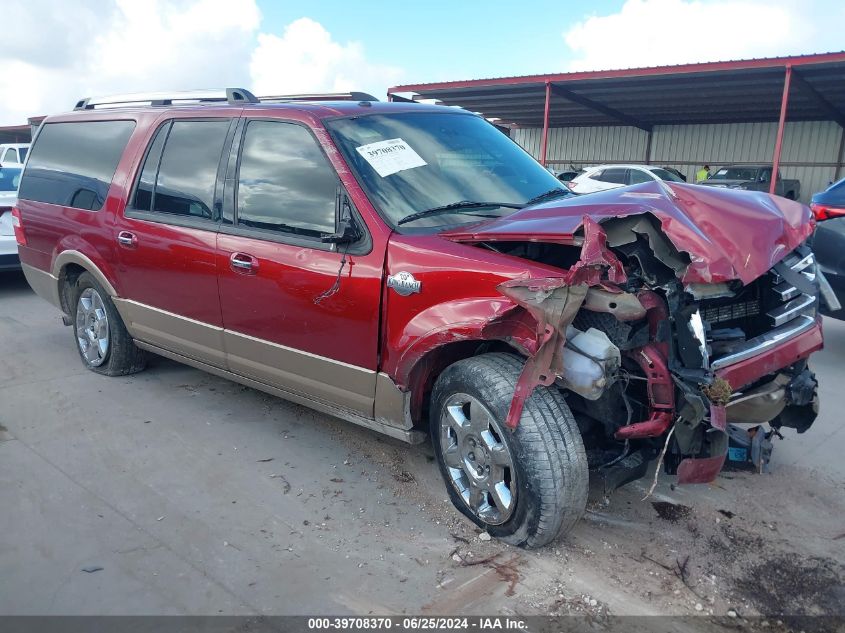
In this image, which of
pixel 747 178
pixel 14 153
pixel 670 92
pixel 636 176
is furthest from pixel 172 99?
pixel 747 178

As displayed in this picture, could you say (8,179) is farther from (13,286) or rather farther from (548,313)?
(548,313)

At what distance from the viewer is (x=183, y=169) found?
4246 millimetres

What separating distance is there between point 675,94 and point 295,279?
1768cm

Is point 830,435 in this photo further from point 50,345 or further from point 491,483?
point 50,345

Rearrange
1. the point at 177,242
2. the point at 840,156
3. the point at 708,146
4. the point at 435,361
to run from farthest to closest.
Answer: the point at 708,146 < the point at 840,156 < the point at 177,242 < the point at 435,361

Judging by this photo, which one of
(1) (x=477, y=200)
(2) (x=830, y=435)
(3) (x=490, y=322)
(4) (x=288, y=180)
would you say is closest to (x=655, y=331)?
(3) (x=490, y=322)

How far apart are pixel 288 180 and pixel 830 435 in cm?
364

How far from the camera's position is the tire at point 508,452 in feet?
9.12

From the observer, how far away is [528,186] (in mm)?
4004

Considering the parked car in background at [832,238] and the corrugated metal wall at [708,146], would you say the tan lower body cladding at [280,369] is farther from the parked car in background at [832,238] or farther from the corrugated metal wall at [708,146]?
the corrugated metal wall at [708,146]

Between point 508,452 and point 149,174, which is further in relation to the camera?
point 149,174

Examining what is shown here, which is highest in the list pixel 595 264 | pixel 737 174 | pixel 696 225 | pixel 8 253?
pixel 737 174

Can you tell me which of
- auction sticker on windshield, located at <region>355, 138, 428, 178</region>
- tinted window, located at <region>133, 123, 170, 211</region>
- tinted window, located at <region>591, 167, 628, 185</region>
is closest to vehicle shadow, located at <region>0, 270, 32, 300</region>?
tinted window, located at <region>133, 123, 170, 211</region>

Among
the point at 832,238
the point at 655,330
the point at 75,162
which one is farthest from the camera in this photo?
the point at 832,238
